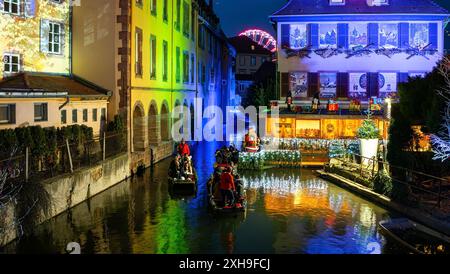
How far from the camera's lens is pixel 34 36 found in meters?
25.9

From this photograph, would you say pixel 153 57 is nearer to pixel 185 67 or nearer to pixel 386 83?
pixel 185 67

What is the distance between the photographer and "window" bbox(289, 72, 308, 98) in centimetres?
3859

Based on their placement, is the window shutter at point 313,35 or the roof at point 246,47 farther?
the roof at point 246,47

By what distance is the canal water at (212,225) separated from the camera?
1520 cm

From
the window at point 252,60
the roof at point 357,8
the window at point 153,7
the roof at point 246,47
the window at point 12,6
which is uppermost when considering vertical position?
the roof at point 246,47

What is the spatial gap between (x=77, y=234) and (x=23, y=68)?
11.1 meters

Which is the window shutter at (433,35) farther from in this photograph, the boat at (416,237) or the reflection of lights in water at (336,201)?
the boat at (416,237)

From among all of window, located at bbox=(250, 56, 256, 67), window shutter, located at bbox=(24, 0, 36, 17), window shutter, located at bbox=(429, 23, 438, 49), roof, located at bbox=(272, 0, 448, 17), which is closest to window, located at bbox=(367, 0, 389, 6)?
roof, located at bbox=(272, 0, 448, 17)

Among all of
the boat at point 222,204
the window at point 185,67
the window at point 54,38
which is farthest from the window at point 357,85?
the boat at point 222,204

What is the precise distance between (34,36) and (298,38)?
17.6 m

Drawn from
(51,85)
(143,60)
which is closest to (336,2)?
(143,60)

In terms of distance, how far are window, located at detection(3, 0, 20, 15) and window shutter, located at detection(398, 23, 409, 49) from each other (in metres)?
23.1

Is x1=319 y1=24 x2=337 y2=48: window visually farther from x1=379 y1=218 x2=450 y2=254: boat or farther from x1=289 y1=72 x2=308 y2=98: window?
x1=379 y1=218 x2=450 y2=254: boat
